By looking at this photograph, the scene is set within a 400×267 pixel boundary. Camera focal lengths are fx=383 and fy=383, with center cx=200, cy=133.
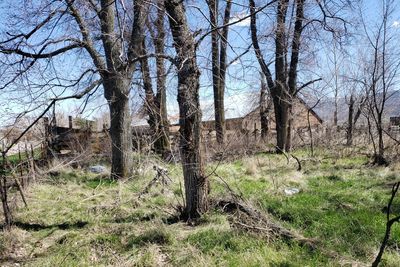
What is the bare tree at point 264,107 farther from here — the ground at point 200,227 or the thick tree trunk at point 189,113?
the thick tree trunk at point 189,113

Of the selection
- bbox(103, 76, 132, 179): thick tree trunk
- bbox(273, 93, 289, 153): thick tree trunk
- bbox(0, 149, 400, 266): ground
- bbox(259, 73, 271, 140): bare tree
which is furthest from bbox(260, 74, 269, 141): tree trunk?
bbox(0, 149, 400, 266): ground

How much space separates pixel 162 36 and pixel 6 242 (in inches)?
210

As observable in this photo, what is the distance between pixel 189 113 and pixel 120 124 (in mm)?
4675

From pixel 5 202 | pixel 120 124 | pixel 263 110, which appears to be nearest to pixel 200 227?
pixel 5 202

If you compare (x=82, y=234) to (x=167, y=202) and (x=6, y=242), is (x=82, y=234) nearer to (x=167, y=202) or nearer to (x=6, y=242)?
(x=6, y=242)

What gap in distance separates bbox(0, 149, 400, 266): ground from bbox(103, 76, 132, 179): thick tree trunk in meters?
1.12

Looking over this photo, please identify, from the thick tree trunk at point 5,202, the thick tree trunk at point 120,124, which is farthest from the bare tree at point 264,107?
the thick tree trunk at point 5,202

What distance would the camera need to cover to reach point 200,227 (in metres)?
5.65

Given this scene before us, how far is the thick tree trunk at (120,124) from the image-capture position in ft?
32.9

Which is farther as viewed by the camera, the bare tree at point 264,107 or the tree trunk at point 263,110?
the bare tree at point 264,107

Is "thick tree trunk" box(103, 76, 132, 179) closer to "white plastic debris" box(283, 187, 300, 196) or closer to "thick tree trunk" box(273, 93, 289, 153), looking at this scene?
"white plastic debris" box(283, 187, 300, 196)

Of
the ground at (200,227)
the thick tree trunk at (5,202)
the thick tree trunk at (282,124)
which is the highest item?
the thick tree trunk at (282,124)

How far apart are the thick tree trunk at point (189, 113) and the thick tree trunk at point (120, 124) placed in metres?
4.16

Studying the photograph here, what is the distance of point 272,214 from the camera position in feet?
20.5
